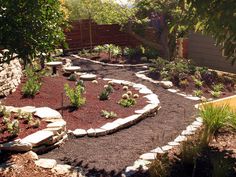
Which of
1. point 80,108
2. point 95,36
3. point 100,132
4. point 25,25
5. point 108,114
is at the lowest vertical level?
point 100,132

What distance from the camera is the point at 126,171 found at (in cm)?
671

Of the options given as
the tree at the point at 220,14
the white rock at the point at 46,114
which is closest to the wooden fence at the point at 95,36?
the white rock at the point at 46,114

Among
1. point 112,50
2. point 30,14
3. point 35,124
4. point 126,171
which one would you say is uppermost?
point 30,14

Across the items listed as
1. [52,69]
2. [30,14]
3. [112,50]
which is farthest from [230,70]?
[30,14]

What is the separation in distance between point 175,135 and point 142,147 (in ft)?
3.89

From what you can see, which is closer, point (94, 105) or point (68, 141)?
point (68, 141)

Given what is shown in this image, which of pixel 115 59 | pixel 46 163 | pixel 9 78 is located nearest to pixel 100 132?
pixel 46 163

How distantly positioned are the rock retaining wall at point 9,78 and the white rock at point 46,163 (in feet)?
12.7

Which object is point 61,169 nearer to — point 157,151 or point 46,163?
point 46,163

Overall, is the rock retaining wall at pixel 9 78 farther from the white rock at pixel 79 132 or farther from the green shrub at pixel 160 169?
the green shrub at pixel 160 169

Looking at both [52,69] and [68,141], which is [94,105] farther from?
[52,69]

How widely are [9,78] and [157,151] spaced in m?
5.27

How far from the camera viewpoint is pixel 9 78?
10.6 meters

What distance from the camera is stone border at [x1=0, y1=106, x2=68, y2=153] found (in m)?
7.00
